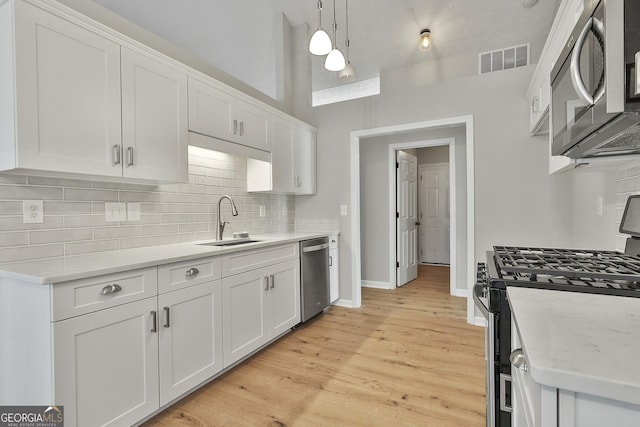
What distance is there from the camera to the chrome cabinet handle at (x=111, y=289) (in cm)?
152

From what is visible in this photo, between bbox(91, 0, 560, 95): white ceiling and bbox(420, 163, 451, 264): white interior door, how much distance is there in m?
2.40

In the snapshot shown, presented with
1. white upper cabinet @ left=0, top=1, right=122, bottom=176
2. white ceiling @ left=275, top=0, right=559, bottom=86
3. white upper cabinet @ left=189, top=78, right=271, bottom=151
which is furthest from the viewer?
white ceiling @ left=275, top=0, right=559, bottom=86

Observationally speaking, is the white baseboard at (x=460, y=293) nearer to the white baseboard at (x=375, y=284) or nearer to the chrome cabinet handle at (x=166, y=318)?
the white baseboard at (x=375, y=284)

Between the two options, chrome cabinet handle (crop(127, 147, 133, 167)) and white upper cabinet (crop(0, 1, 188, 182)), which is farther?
chrome cabinet handle (crop(127, 147, 133, 167))

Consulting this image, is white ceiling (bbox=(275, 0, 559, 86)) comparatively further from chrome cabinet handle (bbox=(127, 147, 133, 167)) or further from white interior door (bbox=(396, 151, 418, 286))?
chrome cabinet handle (bbox=(127, 147, 133, 167))

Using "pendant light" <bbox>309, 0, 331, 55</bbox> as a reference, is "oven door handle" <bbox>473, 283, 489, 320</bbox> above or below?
below

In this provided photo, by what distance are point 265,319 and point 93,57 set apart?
6.87ft

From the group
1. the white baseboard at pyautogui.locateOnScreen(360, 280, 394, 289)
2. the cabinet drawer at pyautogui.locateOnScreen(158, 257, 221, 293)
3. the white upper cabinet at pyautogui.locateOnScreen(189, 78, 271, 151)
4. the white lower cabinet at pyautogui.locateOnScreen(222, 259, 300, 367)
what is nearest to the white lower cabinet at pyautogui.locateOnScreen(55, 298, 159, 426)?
the cabinet drawer at pyautogui.locateOnScreen(158, 257, 221, 293)

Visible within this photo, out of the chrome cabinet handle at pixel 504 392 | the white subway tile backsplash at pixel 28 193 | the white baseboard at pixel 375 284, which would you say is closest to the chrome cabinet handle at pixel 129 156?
the white subway tile backsplash at pixel 28 193

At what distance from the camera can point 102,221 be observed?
6.82 feet

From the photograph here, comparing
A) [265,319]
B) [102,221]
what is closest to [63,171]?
[102,221]

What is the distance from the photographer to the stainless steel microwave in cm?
84

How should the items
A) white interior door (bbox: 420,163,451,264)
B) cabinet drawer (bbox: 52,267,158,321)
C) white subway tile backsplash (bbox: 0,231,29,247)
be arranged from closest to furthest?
cabinet drawer (bbox: 52,267,158,321) → white subway tile backsplash (bbox: 0,231,29,247) → white interior door (bbox: 420,163,451,264)

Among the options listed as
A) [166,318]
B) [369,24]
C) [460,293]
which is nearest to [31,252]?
[166,318]
